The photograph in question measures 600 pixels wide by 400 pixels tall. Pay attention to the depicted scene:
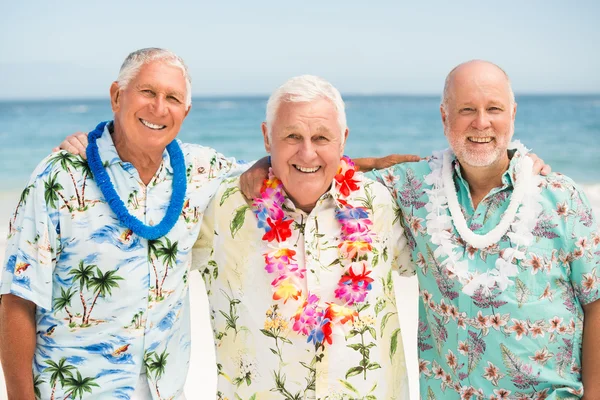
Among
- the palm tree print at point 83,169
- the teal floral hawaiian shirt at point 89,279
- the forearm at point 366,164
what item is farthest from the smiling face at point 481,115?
the palm tree print at point 83,169

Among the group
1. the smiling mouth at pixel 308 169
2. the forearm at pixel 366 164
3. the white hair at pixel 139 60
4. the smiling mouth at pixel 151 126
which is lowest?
the smiling mouth at pixel 308 169

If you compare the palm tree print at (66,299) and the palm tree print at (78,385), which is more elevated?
the palm tree print at (66,299)

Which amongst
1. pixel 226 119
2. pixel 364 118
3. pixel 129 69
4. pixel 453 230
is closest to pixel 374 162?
pixel 453 230

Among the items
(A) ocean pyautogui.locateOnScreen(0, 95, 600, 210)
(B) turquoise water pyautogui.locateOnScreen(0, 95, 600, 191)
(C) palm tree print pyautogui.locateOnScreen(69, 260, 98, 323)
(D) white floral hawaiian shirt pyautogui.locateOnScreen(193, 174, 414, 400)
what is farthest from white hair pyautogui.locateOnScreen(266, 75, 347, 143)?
(B) turquoise water pyautogui.locateOnScreen(0, 95, 600, 191)

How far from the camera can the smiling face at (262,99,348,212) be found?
2.99 m

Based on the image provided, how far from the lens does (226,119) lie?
29016 millimetres

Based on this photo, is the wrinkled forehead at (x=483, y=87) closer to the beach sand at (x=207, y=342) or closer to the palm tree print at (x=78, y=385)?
the palm tree print at (x=78, y=385)

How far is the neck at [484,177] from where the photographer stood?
3100 mm

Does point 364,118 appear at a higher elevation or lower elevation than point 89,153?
higher

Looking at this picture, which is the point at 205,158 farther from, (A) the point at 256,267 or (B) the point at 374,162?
(B) the point at 374,162

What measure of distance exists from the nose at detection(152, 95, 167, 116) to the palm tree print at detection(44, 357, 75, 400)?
1101 mm

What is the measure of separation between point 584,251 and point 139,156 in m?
→ 1.94

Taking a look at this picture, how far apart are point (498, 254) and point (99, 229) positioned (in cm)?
170

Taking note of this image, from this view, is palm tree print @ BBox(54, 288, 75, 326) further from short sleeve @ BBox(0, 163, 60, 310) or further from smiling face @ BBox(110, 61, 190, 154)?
smiling face @ BBox(110, 61, 190, 154)
